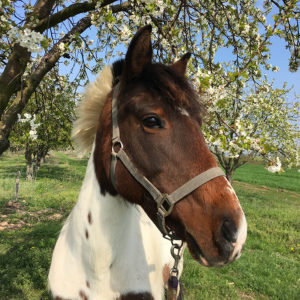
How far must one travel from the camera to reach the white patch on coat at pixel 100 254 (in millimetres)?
1622

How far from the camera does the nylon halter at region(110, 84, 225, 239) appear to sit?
1243mm

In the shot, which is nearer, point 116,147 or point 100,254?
point 116,147

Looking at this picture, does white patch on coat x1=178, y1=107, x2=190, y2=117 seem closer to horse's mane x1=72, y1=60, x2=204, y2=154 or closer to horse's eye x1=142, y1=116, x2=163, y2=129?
horse's mane x1=72, y1=60, x2=204, y2=154

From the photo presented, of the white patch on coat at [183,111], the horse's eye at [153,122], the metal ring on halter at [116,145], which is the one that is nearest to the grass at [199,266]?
the metal ring on halter at [116,145]

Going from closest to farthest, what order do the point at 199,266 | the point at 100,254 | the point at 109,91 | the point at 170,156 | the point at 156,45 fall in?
the point at 170,156 < the point at 100,254 < the point at 109,91 < the point at 156,45 < the point at 199,266

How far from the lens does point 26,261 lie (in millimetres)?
4910

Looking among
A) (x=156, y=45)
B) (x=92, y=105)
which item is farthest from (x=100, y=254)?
(x=156, y=45)

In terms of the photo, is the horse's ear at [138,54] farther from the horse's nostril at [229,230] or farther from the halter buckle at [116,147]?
the horse's nostril at [229,230]

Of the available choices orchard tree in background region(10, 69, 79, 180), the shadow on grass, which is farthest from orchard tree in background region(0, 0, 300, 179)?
the shadow on grass

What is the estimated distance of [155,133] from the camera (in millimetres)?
1354

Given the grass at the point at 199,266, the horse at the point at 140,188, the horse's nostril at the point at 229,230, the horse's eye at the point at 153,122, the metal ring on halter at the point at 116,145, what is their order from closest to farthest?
the horse's nostril at the point at 229,230 < the horse at the point at 140,188 < the horse's eye at the point at 153,122 < the metal ring on halter at the point at 116,145 < the grass at the point at 199,266

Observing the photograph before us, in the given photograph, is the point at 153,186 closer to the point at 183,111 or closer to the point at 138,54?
the point at 183,111

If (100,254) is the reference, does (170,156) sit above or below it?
above

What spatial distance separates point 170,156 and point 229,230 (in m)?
0.48
